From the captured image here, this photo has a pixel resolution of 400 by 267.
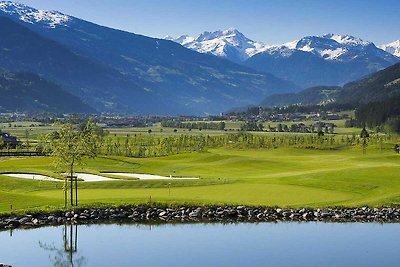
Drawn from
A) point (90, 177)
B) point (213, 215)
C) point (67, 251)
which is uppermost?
point (90, 177)

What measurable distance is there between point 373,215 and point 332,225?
249 inches

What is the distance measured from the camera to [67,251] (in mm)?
49438

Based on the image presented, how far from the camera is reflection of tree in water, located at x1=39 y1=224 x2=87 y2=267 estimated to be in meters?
45.2

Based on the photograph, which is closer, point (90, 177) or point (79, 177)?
point (79, 177)

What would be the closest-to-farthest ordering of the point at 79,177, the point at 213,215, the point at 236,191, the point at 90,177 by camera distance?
the point at 213,215, the point at 236,191, the point at 79,177, the point at 90,177

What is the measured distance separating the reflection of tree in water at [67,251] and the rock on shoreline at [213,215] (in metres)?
2.77

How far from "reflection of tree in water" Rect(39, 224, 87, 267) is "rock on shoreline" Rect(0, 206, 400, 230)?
2769 millimetres

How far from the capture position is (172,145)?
182 metres

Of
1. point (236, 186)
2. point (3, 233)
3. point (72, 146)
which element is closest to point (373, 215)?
point (236, 186)

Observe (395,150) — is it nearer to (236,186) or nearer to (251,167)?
(251,167)

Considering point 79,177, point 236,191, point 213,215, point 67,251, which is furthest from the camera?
point 79,177

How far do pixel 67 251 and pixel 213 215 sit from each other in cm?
1793

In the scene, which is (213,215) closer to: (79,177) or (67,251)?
(67,251)

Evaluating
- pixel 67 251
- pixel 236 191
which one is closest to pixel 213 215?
pixel 236 191
